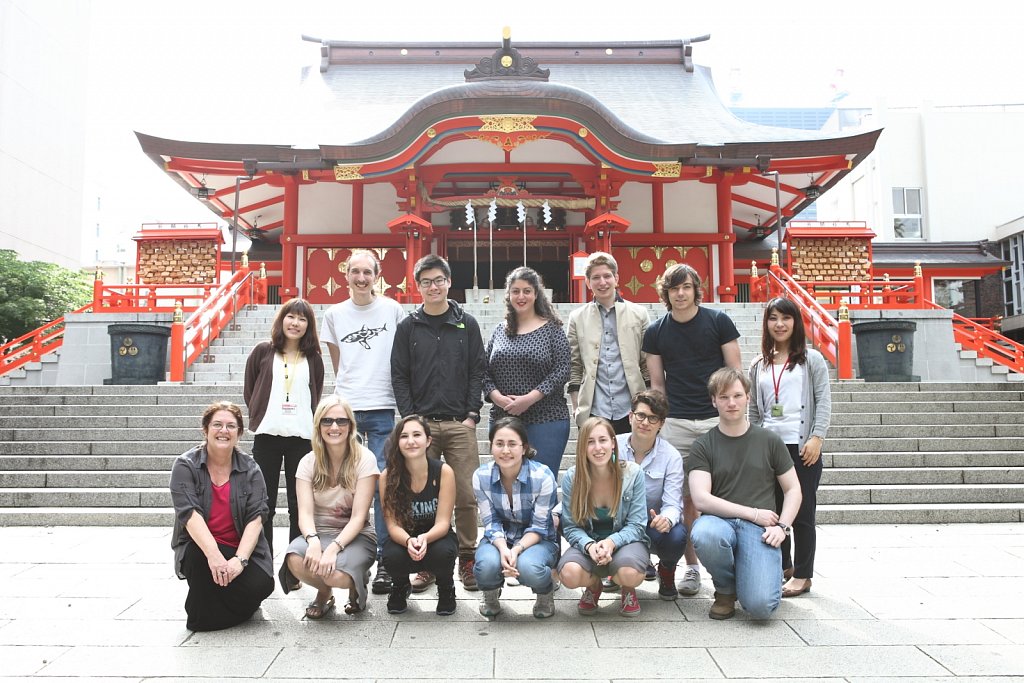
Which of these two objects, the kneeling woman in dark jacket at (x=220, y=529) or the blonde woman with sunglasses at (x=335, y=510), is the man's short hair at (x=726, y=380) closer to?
the blonde woman with sunglasses at (x=335, y=510)

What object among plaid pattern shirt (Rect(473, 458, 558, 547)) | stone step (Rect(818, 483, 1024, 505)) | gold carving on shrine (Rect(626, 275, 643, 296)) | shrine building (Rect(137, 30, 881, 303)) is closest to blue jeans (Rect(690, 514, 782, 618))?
plaid pattern shirt (Rect(473, 458, 558, 547))

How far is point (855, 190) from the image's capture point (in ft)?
88.1

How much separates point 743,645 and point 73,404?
7.44 metres

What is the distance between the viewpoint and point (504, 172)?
14477mm

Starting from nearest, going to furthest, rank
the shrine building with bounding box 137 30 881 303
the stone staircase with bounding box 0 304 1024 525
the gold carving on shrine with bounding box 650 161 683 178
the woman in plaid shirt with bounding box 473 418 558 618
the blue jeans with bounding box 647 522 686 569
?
the woman in plaid shirt with bounding box 473 418 558 618 → the blue jeans with bounding box 647 522 686 569 → the stone staircase with bounding box 0 304 1024 525 → the shrine building with bounding box 137 30 881 303 → the gold carving on shrine with bounding box 650 161 683 178

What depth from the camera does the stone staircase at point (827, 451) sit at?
572cm

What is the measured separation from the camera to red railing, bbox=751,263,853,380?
8758 millimetres

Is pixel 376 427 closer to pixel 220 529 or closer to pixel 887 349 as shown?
pixel 220 529

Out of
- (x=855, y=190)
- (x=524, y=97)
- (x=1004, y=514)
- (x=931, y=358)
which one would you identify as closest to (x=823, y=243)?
(x=931, y=358)

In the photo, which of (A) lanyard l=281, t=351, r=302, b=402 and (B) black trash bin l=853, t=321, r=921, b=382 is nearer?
(A) lanyard l=281, t=351, r=302, b=402

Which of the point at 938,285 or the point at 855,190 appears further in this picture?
the point at 855,190

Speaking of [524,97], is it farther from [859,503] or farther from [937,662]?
[937,662]

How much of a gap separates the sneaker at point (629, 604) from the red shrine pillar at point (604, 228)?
1034 centimetres

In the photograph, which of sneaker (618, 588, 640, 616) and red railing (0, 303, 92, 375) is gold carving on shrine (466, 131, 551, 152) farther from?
sneaker (618, 588, 640, 616)
